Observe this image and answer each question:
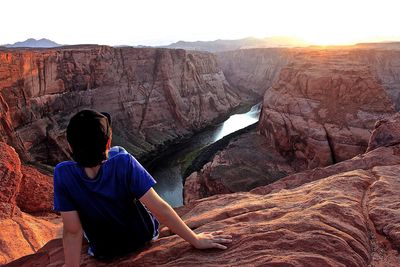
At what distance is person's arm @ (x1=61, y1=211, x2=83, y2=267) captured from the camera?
364 centimetres

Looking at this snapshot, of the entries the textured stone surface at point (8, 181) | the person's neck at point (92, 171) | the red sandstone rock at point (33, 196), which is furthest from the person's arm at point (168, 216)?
the red sandstone rock at point (33, 196)

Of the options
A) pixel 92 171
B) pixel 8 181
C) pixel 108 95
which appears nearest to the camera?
pixel 92 171

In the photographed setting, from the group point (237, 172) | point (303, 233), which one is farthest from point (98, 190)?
point (237, 172)

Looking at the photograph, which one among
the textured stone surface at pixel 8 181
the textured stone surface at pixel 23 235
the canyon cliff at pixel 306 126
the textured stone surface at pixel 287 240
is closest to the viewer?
the textured stone surface at pixel 287 240

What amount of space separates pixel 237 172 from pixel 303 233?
86.9ft

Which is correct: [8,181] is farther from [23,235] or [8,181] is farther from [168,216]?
[168,216]

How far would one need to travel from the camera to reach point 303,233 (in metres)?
4.52

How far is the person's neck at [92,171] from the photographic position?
140 inches

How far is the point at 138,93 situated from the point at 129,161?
1981 inches

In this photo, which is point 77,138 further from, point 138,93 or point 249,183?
point 138,93

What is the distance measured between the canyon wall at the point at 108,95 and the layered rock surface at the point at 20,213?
19.5 metres

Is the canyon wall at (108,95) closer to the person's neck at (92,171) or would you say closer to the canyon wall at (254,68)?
the canyon wall at (254,68)

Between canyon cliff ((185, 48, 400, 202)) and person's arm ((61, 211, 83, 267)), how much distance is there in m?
24.9

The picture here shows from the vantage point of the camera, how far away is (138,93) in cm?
5278
